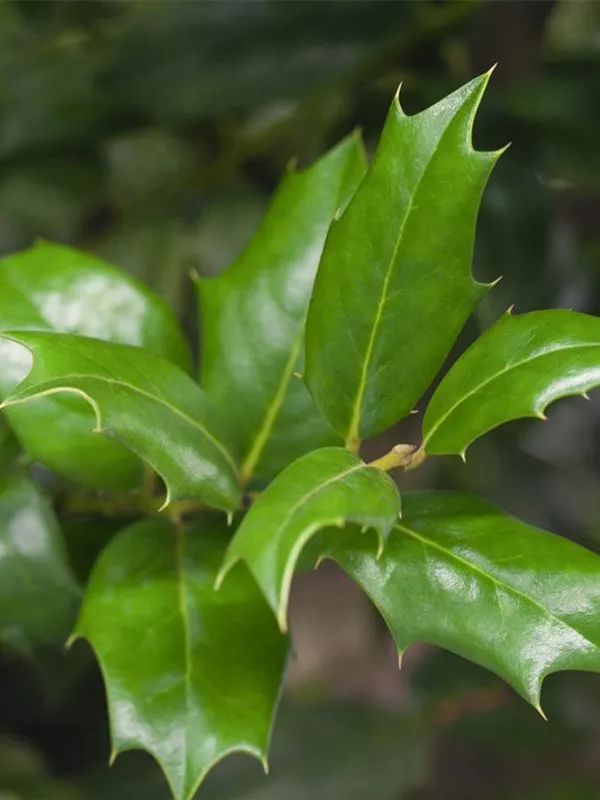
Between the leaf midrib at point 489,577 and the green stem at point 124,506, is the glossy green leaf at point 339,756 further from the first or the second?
the leaf midrib at point 489,577

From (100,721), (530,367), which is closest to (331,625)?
(100,721)

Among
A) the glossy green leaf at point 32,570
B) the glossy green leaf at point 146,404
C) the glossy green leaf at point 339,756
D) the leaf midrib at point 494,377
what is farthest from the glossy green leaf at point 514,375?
the glossy green leaf at point 339,756

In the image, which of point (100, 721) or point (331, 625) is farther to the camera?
point (331, 625)

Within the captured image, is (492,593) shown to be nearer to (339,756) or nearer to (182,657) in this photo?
(182,657)

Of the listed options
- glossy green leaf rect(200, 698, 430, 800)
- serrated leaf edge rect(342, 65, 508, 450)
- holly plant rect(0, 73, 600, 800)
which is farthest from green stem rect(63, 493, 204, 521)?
glossy green leaf rect(200, 698, 430, 800)

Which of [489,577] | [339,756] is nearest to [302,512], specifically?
[489,577]

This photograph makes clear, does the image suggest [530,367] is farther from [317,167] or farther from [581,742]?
[581,742]

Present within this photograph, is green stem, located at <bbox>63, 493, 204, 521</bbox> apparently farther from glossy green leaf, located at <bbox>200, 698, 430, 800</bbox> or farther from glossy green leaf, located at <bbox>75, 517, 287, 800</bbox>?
glossy green leaf, located at <bbox>200, 698, 430, 800</bbox>
